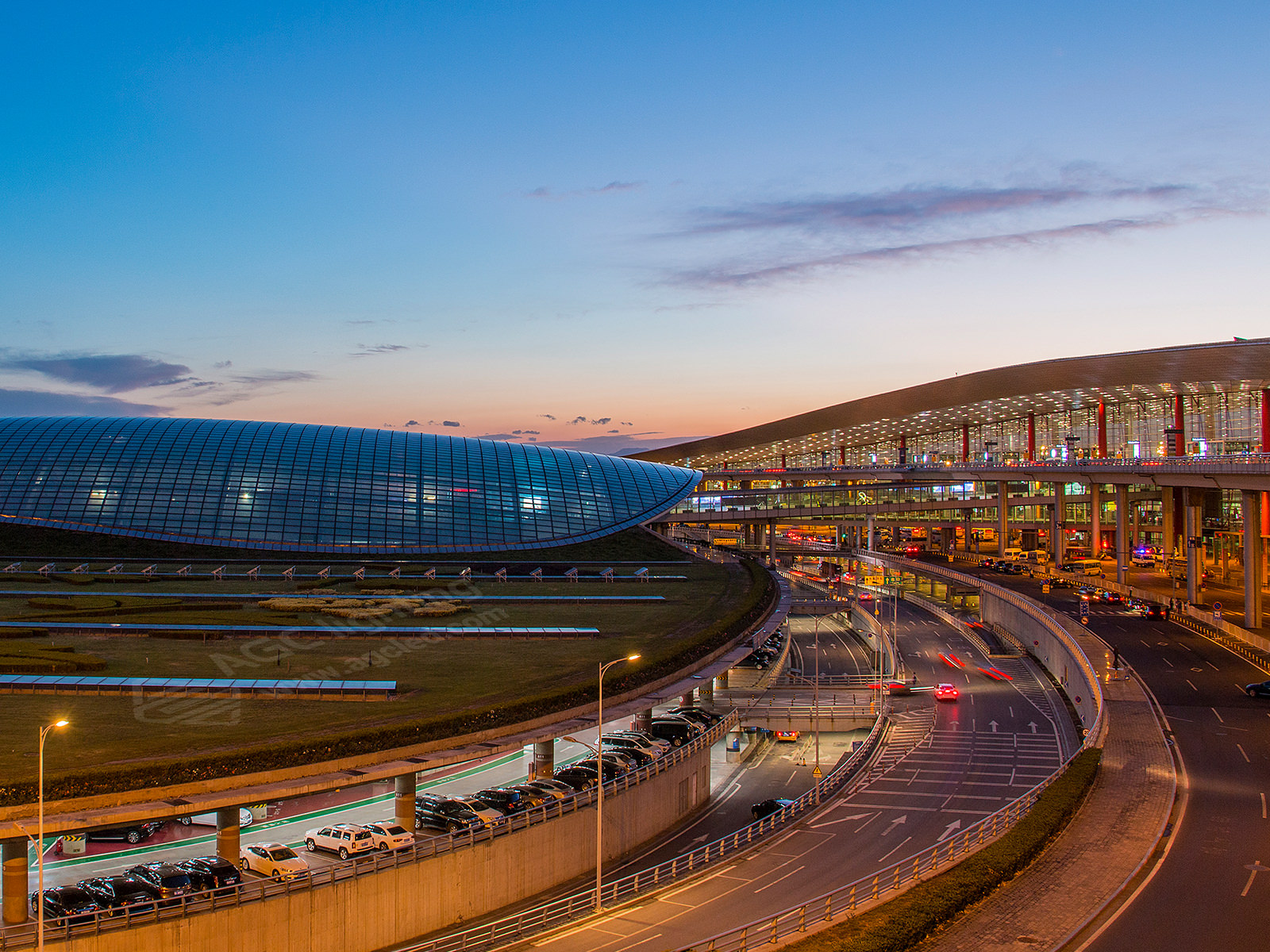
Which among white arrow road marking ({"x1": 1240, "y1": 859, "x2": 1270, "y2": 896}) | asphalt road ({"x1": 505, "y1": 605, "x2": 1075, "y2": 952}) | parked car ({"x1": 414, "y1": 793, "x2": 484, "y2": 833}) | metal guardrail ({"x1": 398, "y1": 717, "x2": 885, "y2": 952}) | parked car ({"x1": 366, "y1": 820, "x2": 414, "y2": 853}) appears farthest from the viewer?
parked car ({"x1": 414, "y1": 793, "x2": 484, "y2": 833})

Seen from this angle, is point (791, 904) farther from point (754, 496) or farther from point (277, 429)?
point (754, 496)

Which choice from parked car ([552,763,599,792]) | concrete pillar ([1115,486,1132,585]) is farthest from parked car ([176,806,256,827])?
concrete pillar ([1115,486,1132,585])

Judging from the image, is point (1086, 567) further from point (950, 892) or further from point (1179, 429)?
point (950, 892)

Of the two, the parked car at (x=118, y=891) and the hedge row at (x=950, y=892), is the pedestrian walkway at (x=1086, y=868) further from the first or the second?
the parked car at (x=118, y=891)

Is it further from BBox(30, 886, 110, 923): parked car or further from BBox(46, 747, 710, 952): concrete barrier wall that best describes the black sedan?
BBox(30, 886, 110, 923): parked car

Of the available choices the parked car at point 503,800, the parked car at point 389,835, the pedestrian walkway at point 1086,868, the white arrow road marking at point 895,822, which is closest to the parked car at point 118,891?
the parked car at point 389,835

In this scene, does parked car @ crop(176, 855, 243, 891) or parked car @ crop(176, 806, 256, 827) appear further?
parked car @ crop(176, 806, 256, 827)

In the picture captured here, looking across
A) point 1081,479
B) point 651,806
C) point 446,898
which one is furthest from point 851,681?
point 1081,479
